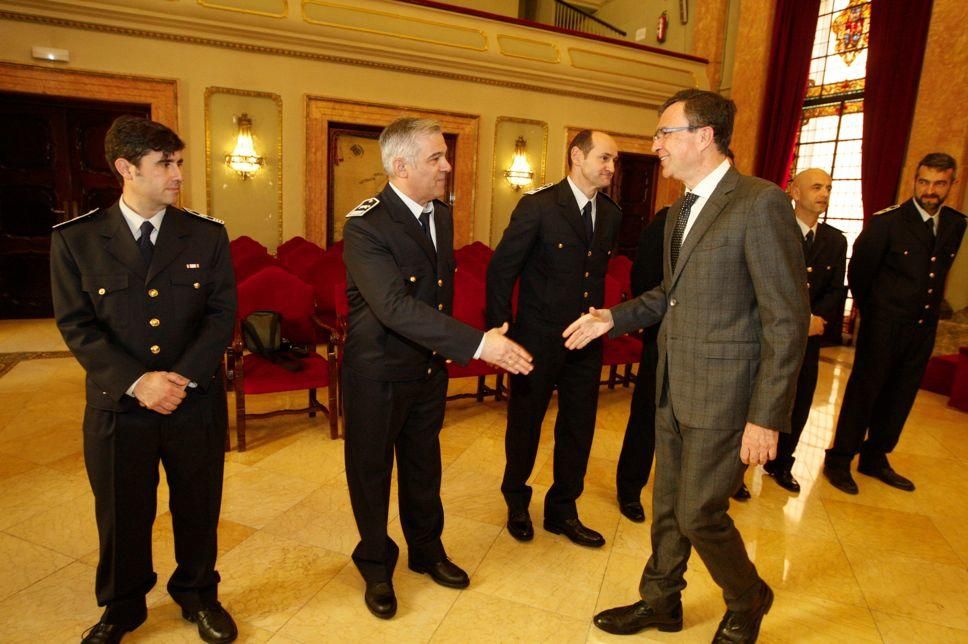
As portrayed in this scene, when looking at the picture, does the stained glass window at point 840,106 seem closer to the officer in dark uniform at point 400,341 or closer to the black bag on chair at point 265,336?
the black bag on chair at point 265,336

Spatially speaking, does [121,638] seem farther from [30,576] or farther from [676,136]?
[676,136]

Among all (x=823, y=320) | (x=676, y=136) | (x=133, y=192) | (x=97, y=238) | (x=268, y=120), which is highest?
(x=268, y=120)

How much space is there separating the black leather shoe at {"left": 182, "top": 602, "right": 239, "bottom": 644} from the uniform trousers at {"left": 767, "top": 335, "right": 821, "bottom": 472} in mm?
2641

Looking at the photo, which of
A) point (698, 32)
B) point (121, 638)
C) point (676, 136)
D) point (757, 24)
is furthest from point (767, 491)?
point (698, 32)

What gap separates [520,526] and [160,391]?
65.2 inches

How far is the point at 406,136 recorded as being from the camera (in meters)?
1.92

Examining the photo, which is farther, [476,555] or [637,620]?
[476,555]

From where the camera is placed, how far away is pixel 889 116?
7.02 metres

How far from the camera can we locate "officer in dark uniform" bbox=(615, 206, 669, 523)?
2.70 metres

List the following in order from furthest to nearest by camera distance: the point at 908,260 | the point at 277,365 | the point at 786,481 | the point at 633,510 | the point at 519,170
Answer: the point at 519,170 < the point at 277,365 < the point at 786,481 < the point at 908,260 < the point at 633,510

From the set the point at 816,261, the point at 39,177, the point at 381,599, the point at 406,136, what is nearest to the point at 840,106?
the point at 816,261

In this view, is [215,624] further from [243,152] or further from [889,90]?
[889,90]

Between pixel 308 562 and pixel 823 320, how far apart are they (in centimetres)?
271

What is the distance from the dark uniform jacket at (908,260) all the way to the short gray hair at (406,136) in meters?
2.72
